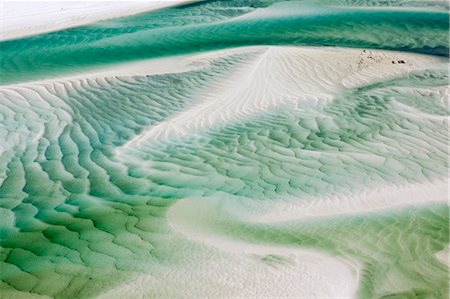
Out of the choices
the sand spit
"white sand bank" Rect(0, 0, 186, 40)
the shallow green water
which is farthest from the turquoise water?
"white sand bank" Rect(0, 0, 186, 40)

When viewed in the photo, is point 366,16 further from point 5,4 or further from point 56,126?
point 5,4

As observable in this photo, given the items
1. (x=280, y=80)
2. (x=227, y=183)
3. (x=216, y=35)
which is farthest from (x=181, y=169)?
(x=216, y=35)

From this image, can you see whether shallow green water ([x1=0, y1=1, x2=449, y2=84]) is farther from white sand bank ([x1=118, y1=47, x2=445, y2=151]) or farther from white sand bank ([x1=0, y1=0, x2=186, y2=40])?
white sand bank ([x1=118, y1=47, x2=445, y2=151])

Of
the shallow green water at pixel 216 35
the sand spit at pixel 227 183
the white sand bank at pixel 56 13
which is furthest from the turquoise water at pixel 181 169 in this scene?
the white sand bank at pixel 56 13

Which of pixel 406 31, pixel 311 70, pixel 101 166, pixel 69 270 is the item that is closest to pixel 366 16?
pixel 406 31

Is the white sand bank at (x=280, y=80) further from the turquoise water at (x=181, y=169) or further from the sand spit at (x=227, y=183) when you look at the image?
the turquoise water at (x=181, y=169)
